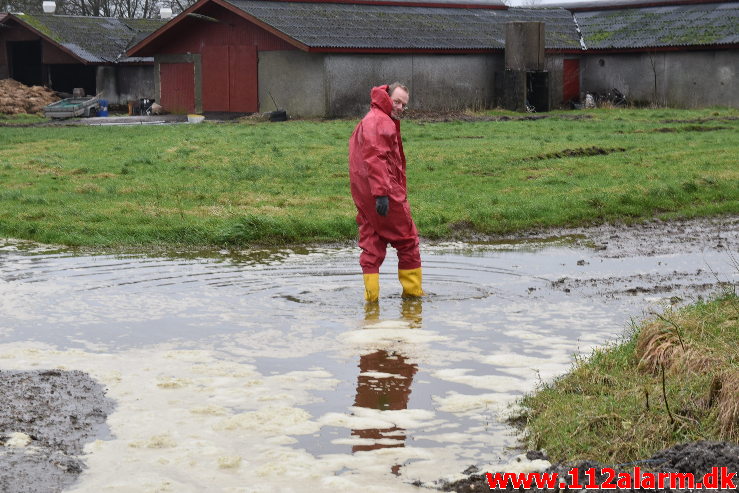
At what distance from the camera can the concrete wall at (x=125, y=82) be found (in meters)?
44.8

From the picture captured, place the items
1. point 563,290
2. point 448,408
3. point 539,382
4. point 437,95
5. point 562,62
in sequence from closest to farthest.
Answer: point 448,408, point 539,382, point 563,290, point 437,95, point 562,62

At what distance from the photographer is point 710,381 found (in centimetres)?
625

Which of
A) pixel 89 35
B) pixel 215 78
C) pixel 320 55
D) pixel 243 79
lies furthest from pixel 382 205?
pixel 89 35

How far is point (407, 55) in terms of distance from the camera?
34719mm

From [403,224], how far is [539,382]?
3097 mm

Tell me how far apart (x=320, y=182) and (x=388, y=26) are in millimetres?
18800

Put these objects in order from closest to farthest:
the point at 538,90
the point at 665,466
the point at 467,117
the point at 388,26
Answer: the point at 665,466 < the point at 467,117 < the point at 388,26 < the point at 538,90

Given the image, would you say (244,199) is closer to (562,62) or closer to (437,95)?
(437,95)

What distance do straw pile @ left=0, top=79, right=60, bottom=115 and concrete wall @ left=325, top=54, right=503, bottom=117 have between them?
41.2 feet

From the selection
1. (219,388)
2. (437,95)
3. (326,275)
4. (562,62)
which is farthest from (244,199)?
(562,62)

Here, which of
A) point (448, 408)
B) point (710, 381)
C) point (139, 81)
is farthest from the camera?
point (139, 81)

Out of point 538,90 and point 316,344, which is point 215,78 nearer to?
point 538,90

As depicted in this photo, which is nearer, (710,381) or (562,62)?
(710,381)

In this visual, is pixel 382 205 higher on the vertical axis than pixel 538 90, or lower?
lower
